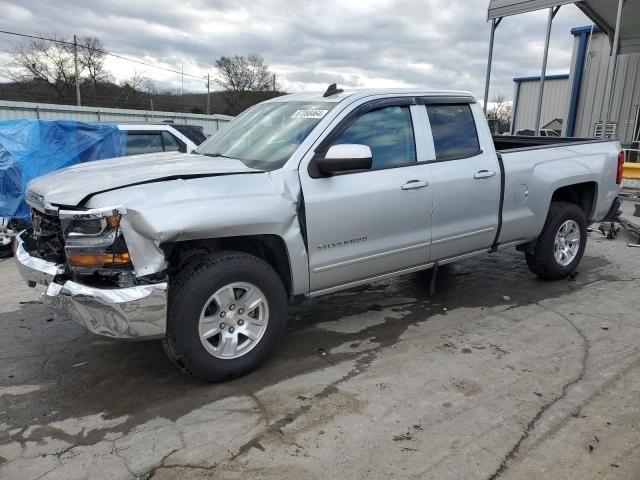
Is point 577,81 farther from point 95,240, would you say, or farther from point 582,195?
point 95,240

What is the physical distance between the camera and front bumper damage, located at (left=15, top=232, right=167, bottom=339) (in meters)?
2.90

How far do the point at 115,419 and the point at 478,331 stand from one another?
286 centimetres

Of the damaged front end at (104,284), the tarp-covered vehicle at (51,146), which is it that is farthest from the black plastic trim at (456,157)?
the tarp-covered vehicle at (51,146)

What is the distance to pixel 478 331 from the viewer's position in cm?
429

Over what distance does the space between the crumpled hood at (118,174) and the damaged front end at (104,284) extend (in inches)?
5.7

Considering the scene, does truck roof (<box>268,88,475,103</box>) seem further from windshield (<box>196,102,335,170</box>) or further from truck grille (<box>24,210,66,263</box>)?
truck grille (<box>24,210,66,263</box>)

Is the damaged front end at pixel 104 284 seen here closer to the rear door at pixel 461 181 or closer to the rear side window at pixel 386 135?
the rear side window at pixel 386 135

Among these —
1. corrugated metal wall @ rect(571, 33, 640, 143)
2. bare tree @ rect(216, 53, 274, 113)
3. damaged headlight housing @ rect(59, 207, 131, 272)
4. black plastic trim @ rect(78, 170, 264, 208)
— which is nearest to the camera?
damaged headlight housing @ rect(59, 207, 131, 272)

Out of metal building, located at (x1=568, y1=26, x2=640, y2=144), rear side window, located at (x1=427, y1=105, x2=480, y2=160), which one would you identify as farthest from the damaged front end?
metal building, located at (x1=568, y1=26, x2=640, y2=144)

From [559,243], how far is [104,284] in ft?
15.4

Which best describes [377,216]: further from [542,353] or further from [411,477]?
[411,477]

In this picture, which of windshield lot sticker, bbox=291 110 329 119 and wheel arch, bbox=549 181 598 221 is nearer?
windshield lot sticker, bbox=291 110 329 119

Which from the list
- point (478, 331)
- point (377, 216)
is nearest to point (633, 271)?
point (478, 331)

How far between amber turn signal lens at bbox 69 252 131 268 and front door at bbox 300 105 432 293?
4.08ft
